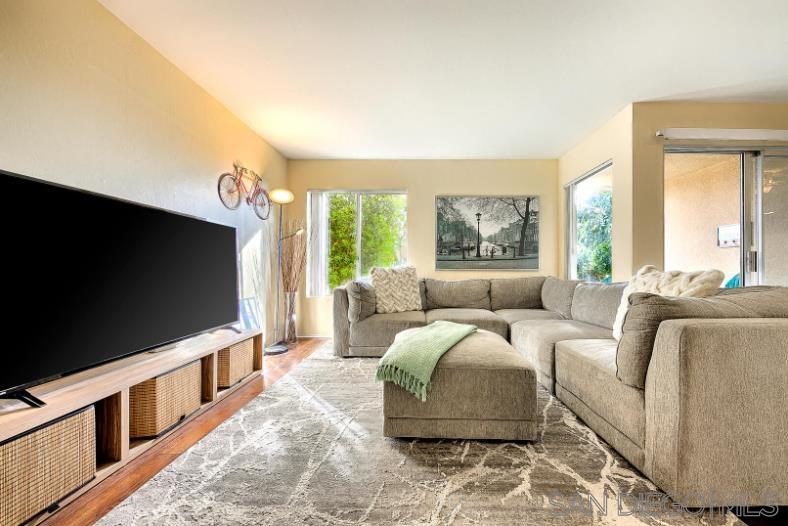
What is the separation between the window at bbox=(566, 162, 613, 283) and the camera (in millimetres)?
3730

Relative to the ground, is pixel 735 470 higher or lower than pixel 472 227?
lower

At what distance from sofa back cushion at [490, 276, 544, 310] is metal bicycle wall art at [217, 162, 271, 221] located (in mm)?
2926

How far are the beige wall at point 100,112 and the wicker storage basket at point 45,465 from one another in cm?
85

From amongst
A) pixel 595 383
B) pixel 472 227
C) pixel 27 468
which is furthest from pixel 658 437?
pixel 472 227

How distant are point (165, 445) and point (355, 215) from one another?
3551mm

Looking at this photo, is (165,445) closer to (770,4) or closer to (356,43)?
(356,43)

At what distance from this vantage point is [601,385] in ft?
5.87

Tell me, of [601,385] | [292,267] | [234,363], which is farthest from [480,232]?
[234,363]

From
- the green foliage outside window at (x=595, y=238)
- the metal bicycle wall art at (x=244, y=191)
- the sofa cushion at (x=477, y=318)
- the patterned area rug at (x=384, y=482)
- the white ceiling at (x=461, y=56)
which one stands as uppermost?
the white ceiling at (x=461, y=56)

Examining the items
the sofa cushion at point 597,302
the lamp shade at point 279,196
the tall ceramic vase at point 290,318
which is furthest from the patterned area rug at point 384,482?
the lamp shade at point 279,196

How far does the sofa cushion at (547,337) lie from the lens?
248cm

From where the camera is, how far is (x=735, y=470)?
4.20 feet

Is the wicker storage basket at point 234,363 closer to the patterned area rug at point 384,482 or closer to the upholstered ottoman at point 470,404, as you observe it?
the patterned area rug at point 384,482

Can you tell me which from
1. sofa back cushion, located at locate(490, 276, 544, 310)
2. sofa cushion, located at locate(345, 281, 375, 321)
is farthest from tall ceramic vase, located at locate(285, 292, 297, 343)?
sofa back cushion, located at locate(490, 276, 544, 310)
